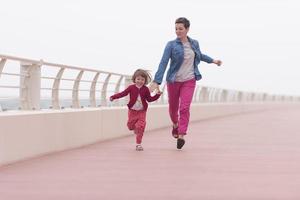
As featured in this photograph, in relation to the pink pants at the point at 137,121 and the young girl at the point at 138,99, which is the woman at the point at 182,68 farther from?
the pink pants at the point at 137,121

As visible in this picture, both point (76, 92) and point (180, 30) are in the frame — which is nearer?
point (180, 30)

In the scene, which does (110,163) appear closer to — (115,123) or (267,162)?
(267,162)

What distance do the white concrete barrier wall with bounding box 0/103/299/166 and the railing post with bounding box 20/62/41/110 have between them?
195 mm

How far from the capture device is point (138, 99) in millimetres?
12023

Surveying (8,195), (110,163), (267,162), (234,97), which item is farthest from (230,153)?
(234,97)

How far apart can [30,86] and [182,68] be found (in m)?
2.55

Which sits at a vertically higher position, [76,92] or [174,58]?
[174,58]

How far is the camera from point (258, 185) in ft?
24.5

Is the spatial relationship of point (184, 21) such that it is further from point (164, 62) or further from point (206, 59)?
point (206, 59)

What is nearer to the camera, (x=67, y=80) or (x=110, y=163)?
(x=110, y=163)

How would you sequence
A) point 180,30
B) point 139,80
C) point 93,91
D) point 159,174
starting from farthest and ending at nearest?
point 93,91, point 180,30, point 139,80, point 159,174

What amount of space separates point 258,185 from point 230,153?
4.09m

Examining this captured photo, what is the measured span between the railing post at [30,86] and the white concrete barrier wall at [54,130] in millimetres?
195

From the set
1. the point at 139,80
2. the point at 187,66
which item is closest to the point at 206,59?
the point at 187,66
